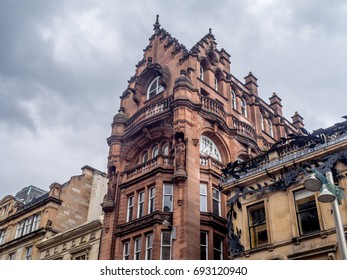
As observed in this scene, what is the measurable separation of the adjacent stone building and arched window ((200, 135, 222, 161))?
1095 cm

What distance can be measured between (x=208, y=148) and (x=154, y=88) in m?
9.02

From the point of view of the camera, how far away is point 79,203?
1913 inches

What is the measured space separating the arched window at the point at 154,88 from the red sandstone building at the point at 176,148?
0.12 m

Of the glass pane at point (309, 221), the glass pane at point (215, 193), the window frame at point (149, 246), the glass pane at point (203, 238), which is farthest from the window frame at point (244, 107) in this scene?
the glass pane at point (309, 221)

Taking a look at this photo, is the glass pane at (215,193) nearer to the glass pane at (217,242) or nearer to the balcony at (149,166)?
the glass pane at (217,242)

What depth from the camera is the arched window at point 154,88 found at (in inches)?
1561

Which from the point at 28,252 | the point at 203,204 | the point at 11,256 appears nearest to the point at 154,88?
the point at 203,204

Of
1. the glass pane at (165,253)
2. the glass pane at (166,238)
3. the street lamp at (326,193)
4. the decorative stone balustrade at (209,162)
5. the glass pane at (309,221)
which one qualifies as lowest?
the street lamp at (326,193)

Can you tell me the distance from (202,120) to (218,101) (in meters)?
3.41

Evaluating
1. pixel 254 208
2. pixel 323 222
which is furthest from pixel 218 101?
pixel 323 222

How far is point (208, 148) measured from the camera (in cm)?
3494

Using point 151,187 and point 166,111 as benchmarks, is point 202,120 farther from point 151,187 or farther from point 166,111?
point 151,187

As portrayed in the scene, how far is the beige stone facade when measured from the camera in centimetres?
2000

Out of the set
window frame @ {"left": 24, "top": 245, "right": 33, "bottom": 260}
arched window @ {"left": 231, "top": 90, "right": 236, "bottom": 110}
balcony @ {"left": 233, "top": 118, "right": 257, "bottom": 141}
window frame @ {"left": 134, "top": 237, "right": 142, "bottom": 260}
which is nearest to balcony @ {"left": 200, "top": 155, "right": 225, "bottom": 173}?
balcony @ {"left": 233, "top": 118, "right": 257, "bottom": 141}
